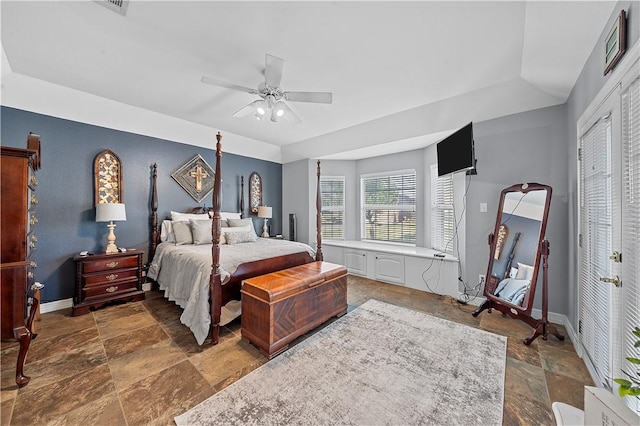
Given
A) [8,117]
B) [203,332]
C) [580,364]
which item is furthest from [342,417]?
[8,117]

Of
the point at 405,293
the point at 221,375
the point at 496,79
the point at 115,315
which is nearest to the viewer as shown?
the point at 221,375

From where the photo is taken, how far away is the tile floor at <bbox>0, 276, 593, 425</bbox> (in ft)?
5.12

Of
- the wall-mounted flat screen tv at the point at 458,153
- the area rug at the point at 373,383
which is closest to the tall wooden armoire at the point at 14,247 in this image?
the area rug at the point at 373,383

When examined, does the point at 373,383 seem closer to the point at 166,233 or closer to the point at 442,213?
the point at 442,213

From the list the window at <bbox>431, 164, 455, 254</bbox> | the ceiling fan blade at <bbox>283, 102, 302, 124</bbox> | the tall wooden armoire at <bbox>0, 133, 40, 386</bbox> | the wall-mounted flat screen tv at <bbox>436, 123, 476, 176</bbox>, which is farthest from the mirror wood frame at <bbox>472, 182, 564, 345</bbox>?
the tall wooden armoire at <bbox>0, 133, 40, 386</bbox>

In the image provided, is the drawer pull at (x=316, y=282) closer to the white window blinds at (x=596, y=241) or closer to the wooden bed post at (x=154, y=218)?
the white window blinds at (x=596, y=241)

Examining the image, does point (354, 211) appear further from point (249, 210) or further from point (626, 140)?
point (626, 140)

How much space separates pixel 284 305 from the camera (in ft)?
7.27

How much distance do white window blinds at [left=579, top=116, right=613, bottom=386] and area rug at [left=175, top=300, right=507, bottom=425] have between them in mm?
631

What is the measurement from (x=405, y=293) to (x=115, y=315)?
3948 mm

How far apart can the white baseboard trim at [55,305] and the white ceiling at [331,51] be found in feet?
8.91

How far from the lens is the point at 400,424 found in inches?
58.0

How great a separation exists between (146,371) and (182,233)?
2.18 metres

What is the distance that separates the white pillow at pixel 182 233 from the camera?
147 inches
